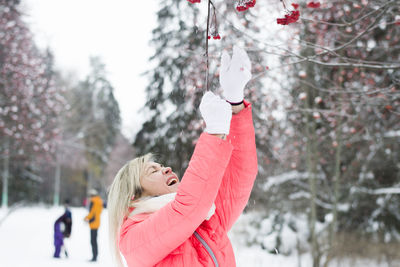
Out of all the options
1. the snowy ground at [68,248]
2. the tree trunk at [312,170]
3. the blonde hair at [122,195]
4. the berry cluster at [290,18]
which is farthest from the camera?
the snowy ground at [68,248]

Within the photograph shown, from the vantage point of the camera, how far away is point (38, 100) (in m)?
18.1

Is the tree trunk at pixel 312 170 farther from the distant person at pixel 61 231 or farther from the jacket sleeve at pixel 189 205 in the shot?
the jacket sleeve at pixel 189 205

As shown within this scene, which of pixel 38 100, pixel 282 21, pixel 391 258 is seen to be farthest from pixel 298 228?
pixel 38 100

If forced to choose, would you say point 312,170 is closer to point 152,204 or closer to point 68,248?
A: point 152,204

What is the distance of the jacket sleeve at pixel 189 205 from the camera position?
1.71 metres

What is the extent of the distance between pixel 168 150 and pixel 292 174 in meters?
Result: 4.75

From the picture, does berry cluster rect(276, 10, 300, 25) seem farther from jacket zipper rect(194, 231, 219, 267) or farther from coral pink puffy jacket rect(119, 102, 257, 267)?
jacket zipper rect(194, 231, 219, 267)

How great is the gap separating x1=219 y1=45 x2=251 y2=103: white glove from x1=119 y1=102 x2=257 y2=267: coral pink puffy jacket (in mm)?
103

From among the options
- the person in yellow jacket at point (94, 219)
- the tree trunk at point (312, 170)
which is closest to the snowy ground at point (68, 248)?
the person in yellow jacket at point (94, 219)

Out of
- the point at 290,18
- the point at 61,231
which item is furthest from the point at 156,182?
the point at 61,231

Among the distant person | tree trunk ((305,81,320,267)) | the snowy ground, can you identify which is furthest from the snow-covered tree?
tree trunk ((305,81,320,267))

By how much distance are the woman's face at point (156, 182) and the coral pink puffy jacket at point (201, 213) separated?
226 millimetres

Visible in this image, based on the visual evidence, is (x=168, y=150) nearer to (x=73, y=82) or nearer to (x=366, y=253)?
(x=366, y=253)

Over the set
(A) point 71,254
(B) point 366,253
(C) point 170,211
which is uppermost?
(C) point 170,211
